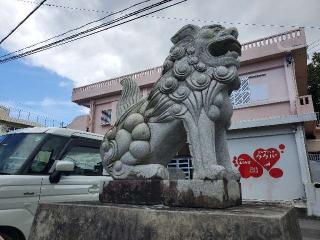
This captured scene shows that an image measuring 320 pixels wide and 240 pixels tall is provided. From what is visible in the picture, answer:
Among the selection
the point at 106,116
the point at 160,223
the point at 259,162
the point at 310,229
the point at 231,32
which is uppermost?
the point at 106,116

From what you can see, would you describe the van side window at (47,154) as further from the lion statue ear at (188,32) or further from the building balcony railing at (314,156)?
the building balcony railing at (314,156)

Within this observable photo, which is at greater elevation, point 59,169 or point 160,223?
point 59,169

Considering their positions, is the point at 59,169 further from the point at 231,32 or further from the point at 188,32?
the point at 231,32

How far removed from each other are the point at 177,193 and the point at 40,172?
8.78 ft

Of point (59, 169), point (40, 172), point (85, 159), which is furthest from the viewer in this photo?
point (85, 159)

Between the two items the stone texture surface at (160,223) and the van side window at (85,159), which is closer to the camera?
the stone texture surface at (160,223)

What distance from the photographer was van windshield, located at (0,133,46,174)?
411 centimetres

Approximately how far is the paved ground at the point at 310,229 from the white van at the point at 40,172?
4988 millimetres

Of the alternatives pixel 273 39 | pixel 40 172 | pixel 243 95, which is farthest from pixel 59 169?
pixel 273 39

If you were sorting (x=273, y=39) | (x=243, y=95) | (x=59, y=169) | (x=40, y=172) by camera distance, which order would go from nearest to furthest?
(x=59, y=169)
(x=40, y=172)
(x=273, y=39)
(x=243, y=95)

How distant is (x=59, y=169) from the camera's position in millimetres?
3965

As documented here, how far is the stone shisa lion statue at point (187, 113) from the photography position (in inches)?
102

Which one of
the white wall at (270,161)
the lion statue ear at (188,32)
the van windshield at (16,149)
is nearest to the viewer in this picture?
the lion statue ear at (188,32)

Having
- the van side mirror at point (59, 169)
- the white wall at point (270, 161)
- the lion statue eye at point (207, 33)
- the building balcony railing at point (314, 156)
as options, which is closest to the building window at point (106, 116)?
the white wall at point (270, 161)
